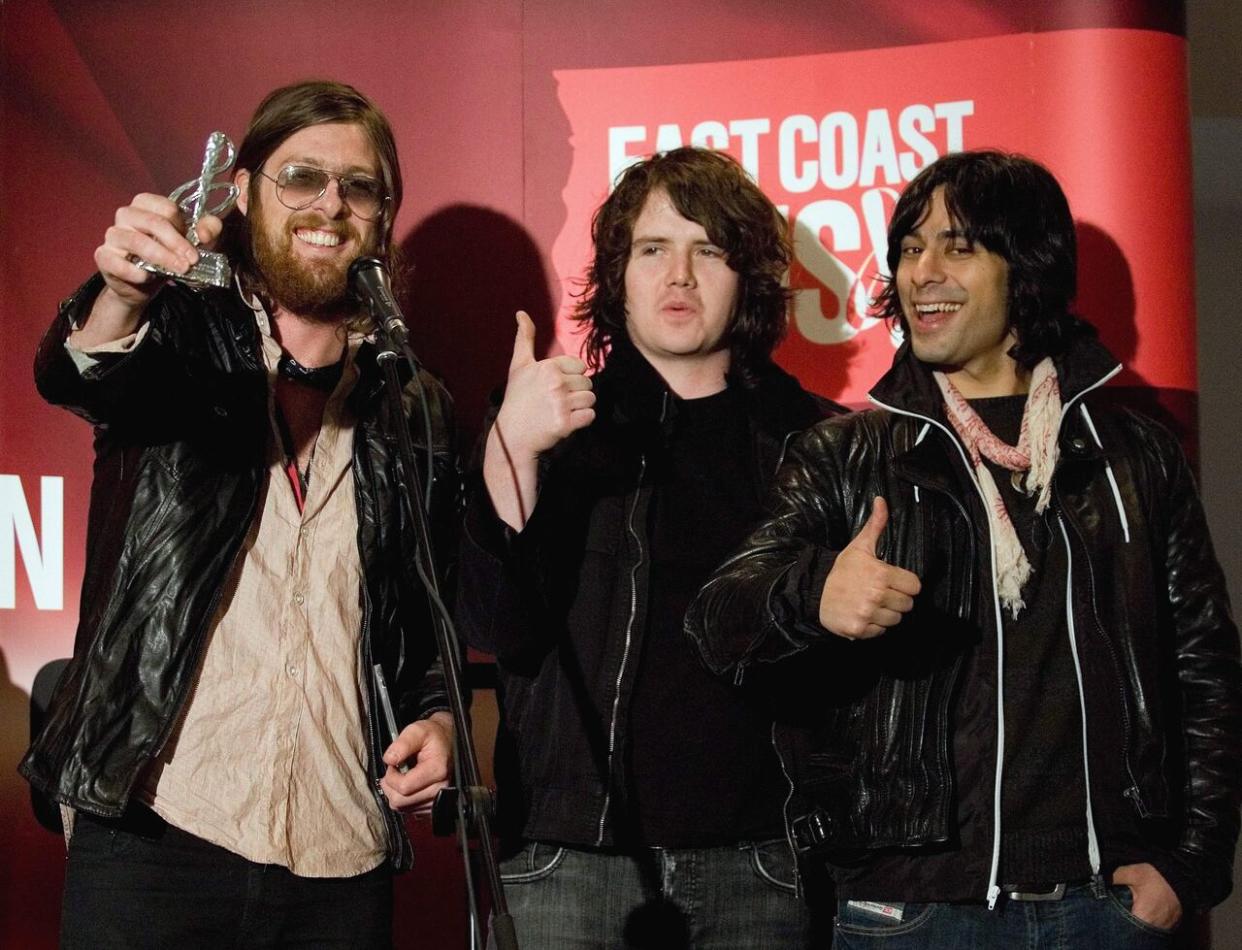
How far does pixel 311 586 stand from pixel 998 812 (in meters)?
1.24

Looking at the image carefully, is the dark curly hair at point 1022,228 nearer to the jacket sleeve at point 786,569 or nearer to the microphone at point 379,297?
the jacket sleeve at point 786,569

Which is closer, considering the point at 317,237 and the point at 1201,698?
the point at 1201,698

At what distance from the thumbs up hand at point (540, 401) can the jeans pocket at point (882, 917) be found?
3.02 ft

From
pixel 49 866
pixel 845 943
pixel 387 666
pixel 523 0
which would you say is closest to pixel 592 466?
pixel 387 666

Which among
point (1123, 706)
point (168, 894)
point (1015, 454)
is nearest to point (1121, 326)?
point (1015, 454)

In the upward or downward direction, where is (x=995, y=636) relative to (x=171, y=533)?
downward

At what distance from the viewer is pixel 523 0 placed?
333 centimetres

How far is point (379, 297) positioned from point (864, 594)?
0.83 m

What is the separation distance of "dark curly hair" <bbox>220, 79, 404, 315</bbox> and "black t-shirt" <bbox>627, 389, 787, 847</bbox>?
29.7 inches

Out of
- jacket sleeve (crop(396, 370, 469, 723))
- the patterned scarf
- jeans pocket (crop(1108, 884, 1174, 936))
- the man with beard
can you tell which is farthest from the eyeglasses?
jeans pocket (crop(1108, 884, 1174, 936))

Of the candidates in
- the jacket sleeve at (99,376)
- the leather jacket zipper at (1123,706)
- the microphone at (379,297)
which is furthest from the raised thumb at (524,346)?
the leather jacket zipper at (1123,706)

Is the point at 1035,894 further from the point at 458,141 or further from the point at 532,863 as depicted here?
the point at 458,141

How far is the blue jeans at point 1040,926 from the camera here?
2.24m

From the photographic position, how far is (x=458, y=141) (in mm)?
3342
